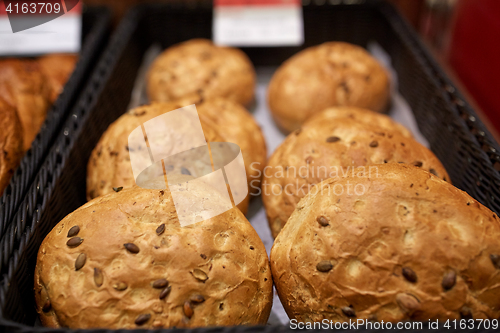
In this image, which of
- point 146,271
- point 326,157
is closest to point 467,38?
point 326,157

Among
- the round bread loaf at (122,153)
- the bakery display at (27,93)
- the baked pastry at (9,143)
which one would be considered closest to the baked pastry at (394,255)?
the round bread loaf at (122,153)

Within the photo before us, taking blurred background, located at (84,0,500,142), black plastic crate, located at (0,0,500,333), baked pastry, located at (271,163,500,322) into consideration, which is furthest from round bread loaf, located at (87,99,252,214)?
blurred background, located at (84,0,500,142)

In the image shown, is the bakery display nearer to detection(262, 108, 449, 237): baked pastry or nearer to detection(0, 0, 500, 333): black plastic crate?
detection(0, 0, 500, 333): black plastic crate

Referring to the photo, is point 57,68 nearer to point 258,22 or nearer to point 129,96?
point 129,96

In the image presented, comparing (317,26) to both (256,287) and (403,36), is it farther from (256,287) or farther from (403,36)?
(256,287)

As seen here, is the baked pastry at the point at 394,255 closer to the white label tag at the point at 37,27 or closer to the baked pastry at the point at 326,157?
the baked pastry at the point at 326,157

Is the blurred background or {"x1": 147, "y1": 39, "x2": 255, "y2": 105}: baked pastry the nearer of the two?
the blurred background

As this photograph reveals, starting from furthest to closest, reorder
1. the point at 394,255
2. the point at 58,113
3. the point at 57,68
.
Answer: the point at 57,68, the point at 58,113, the point at 394,255
